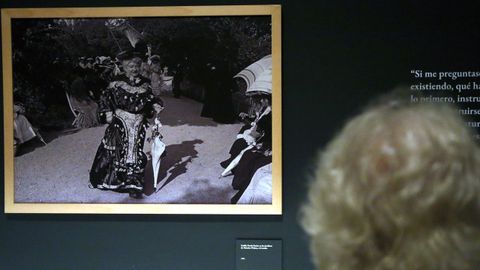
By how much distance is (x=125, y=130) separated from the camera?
2.05 m

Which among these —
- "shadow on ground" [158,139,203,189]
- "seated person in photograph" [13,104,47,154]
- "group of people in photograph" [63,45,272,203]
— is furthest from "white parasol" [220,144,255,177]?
"seated person in photograph" [13,104,47,154]

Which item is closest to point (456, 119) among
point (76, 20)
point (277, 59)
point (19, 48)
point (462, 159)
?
point (462, 159)

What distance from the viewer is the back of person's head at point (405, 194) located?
586mm

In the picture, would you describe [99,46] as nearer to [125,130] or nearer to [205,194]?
[125,130]

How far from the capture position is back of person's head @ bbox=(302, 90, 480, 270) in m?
0.59

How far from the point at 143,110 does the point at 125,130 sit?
0.37ft

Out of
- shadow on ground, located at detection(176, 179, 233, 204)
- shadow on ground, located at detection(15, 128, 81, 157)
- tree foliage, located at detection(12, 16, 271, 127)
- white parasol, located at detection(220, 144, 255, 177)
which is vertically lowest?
shadow on ground, located at detection(176, 179, 233, 204)

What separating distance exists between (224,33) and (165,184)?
0.67 metres

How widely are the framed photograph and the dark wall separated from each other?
2.8 inches

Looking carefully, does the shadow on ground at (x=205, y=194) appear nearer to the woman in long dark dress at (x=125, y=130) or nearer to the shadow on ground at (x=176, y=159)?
the shadow on ground at (x=176, y=159)

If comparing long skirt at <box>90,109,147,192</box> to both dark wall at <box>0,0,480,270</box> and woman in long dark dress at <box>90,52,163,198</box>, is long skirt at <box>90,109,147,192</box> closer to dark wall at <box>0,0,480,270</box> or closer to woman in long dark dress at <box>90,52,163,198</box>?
woman in long dark dress at <box>90,52,163,198</box>

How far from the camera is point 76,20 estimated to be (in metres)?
2.06

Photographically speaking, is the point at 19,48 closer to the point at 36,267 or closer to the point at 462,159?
the point at 36,267

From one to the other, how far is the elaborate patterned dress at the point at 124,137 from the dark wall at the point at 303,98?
0.56 ft
